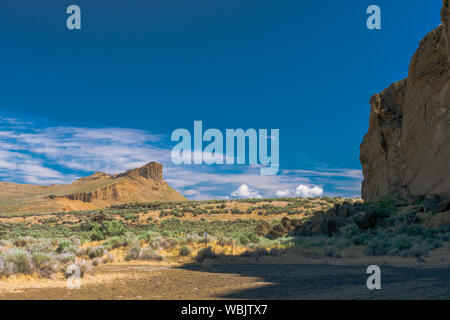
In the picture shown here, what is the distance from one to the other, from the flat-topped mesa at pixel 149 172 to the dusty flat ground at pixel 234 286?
11645 centimetres

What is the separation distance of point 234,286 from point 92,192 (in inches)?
3956

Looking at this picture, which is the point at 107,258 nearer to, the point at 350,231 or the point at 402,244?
the point at 402,244

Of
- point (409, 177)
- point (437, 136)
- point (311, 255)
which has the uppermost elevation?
point (437, 136)

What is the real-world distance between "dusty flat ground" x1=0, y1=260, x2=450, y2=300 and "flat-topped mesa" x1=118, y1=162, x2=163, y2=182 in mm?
116451

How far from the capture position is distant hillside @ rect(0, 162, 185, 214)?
9147 cm

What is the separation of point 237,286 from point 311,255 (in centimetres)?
878

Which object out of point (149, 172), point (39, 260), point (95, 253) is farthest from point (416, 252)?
point (149, 172)

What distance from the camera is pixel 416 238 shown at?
1839cm

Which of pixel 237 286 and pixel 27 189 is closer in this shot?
pixel 237 286

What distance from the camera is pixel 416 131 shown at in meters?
30.0

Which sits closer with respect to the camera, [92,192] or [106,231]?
[106,231]
